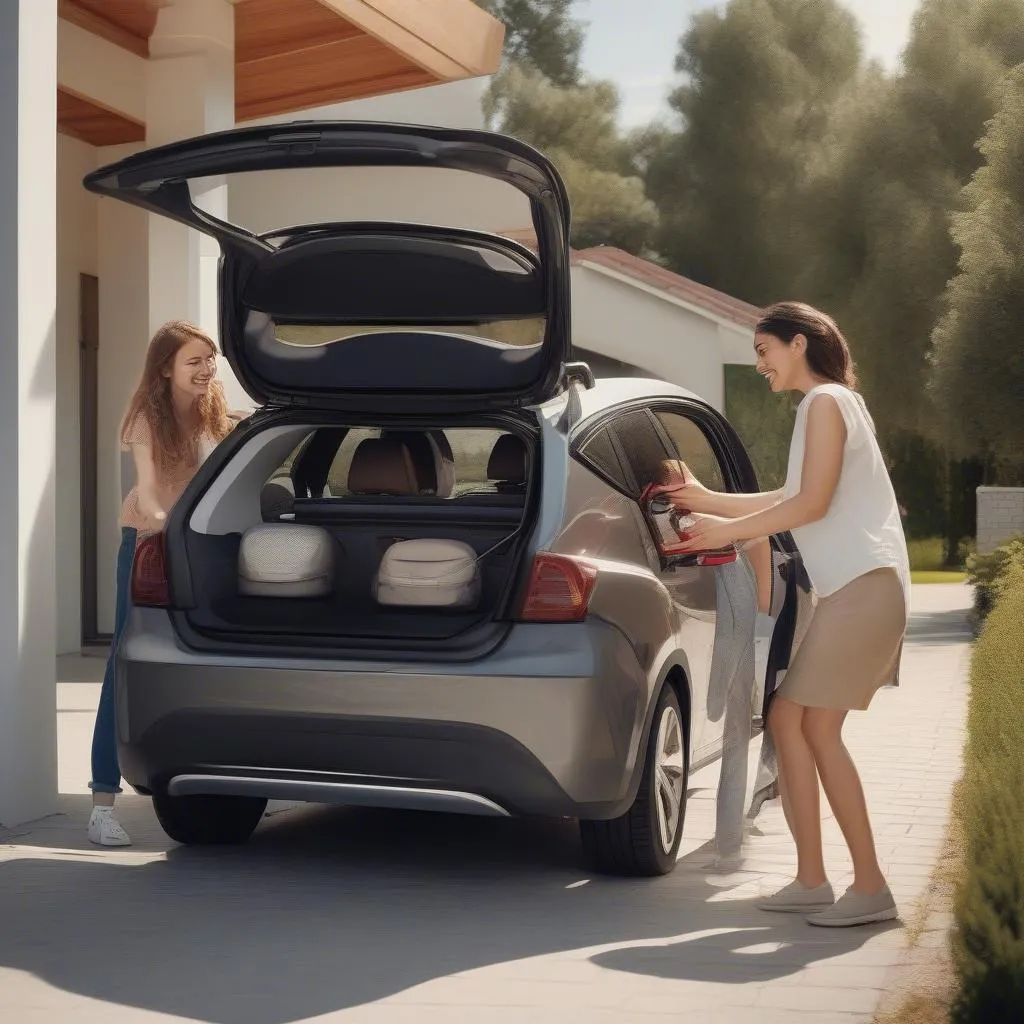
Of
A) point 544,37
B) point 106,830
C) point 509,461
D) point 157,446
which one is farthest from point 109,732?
point 544,37

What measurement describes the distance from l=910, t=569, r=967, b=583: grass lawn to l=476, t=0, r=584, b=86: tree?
2620 centimetres

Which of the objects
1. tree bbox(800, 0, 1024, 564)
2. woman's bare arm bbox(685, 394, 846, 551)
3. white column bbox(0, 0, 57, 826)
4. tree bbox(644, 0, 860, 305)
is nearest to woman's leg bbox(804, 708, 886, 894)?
woman's bare arm bbox(685, 394, 846, 551)

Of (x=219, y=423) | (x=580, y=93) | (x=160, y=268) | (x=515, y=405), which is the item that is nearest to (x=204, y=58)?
(x=160, y=268)

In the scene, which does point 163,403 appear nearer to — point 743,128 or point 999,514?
point 999,514

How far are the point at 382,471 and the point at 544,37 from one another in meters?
53.3

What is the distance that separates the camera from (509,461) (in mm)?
7488

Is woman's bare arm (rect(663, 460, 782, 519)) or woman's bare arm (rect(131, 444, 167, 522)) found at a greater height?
woman's bare arm (rect(131, 444, 167, 522))

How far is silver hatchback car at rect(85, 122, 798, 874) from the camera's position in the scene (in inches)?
235

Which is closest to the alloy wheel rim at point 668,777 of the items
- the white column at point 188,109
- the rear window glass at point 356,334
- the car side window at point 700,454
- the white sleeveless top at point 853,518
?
the white sleeveless top at point 853,518

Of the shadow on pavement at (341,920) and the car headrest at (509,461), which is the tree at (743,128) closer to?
the car headrest at (509,461)

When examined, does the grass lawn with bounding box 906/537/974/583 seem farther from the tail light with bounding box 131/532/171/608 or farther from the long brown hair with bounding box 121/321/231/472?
the tail light with bounding box 131/532/171/608

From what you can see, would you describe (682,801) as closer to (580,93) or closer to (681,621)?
(681,621)

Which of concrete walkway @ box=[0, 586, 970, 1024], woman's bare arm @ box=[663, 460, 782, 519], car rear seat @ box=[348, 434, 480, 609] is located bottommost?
concrete walkway @ box=[0, 586, 970, 1024]

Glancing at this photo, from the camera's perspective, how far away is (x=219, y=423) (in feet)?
24.6
